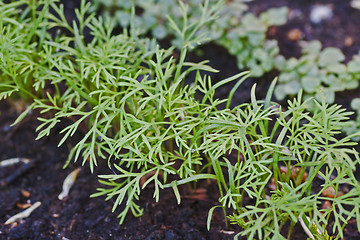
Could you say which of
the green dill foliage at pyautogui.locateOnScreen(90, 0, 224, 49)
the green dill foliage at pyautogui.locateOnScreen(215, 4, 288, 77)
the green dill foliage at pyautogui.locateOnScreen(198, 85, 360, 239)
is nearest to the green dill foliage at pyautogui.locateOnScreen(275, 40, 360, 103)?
the green dill foliage at pyautogui.locateOnScreen(215, 4, 288, 77)

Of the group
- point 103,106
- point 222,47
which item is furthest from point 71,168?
point 222,47

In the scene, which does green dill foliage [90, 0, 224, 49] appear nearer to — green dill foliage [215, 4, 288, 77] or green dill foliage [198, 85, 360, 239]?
green dill foliage [215, 4, 288, 77]

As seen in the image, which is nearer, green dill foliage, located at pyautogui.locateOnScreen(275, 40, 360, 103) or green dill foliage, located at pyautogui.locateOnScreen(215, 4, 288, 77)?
green dill foliage, located at pyautogui.locateOnScreen(275, 40, 360, 103)

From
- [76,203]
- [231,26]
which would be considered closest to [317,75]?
[231,26]

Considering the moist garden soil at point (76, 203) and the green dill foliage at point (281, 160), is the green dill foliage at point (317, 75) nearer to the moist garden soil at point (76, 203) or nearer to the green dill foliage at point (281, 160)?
the moist garden soil at point (76, 203)

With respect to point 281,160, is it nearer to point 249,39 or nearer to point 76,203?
point 76,203

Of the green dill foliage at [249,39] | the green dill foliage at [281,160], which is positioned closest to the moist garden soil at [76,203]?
the green dill foliage at [249,39]
